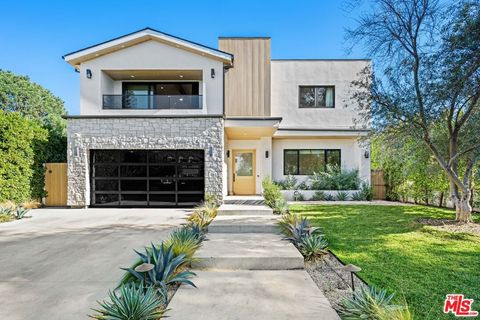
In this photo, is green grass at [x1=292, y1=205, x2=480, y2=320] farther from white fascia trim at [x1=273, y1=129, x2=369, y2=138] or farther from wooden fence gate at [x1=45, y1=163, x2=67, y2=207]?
wooden fence gate at [x1=45, y1=163, x2=67, y2=207]

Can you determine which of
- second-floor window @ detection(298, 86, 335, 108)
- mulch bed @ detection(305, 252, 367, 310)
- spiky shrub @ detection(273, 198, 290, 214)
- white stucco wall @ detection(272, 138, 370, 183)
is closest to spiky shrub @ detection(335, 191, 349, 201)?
white stucco wall @ detection(272, 138, 370, 183)

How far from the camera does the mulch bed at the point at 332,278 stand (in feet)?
12.1

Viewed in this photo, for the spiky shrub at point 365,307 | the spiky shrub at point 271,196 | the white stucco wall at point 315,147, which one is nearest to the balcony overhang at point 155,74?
the white stucco wall at point 315,147

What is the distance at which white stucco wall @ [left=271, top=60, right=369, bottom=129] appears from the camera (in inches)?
620

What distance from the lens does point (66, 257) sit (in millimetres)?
5332

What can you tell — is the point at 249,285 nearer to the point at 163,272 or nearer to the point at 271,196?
the point at 163,272

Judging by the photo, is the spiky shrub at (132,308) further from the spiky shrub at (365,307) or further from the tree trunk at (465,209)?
the tree trunk at (465,209)

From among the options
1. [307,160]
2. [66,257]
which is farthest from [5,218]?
[307,160]

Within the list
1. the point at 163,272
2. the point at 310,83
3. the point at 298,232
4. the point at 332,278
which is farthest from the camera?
the point at 310,83

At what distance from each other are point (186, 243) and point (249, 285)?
1.48m

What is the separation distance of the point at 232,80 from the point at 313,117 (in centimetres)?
500

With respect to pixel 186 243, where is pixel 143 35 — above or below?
above

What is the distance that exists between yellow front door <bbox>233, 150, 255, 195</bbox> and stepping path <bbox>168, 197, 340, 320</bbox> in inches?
343

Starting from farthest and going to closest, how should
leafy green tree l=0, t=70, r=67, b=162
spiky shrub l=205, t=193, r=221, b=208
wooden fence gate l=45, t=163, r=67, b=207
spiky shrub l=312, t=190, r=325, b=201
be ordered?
leafy green tree l=0, t=70, r=67, b=162, spiky shrub l=312, t=190, r=325, b=201, wooden fence gate l=45, t=163, r=67, b=207, spiky shrub l=205, t=193, r=221, b=208
